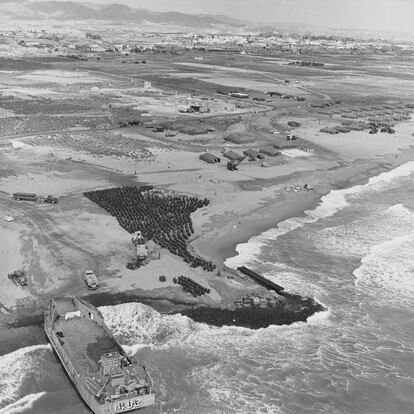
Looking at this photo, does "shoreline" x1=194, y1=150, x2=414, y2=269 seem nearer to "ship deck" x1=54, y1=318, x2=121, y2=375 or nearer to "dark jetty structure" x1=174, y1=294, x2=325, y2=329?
"dark jetty structure" x1=174, y1=294, x2=325, y2=329

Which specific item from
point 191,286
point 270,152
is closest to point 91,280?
point 191,286

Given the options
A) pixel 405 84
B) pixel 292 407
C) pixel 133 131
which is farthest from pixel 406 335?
pixel 405 84

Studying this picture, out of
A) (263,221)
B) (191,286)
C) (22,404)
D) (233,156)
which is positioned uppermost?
(233,156)

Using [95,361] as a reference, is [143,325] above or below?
below

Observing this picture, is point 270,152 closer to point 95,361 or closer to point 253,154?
point 253,154

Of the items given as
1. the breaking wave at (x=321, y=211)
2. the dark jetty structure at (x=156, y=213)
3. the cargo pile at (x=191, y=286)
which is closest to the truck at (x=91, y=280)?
the cargo pile at (x=191, y=286)

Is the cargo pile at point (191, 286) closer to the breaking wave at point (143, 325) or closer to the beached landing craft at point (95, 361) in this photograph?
the breaking wave at point (143, 325)

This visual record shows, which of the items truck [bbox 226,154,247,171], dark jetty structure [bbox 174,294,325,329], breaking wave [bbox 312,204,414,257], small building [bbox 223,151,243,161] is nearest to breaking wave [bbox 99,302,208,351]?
dark jetty structure [bbox 174,294,325,329]
